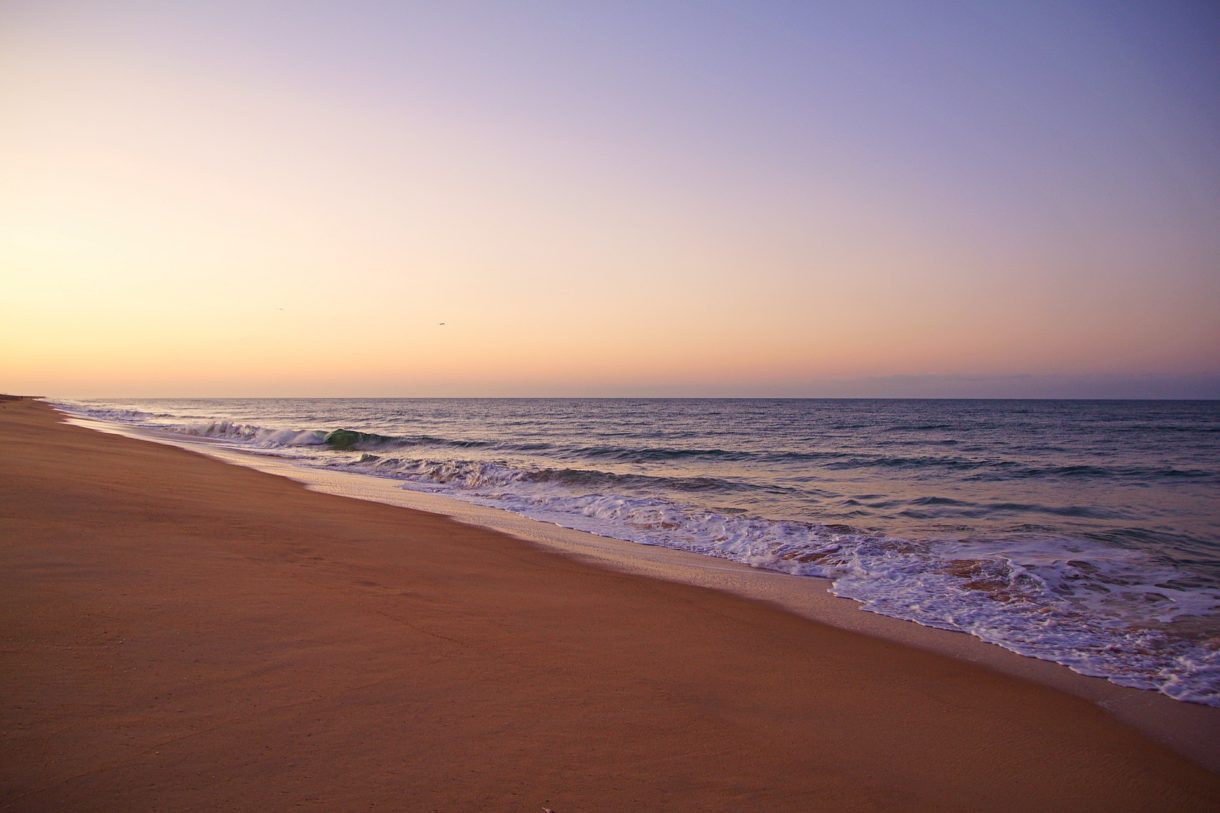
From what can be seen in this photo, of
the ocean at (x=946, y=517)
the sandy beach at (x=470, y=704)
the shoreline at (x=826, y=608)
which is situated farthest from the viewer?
the ocean at (x=946, y=517)

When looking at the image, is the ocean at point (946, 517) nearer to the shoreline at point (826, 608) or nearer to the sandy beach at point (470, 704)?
the shoreline at point (826, 608)

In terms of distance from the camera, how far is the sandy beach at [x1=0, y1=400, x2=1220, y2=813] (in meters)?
2.94

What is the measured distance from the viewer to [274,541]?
7672 millimetres

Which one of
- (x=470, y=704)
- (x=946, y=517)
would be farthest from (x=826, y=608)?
(x=946, y=517)

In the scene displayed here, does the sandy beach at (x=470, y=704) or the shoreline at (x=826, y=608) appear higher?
the sandy beach at (x=470, y=704)

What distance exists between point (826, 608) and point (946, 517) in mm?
7466

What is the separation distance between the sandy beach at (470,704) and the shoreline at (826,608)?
0.88 feet

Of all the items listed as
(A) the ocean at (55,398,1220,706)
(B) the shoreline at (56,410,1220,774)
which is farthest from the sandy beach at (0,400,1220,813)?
(A) the ocean at (55,398,1220,706)

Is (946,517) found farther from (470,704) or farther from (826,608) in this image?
(470,704)

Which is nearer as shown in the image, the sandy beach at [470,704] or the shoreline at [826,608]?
the sandy beach at [470,704]

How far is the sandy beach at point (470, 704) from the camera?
2.94 m

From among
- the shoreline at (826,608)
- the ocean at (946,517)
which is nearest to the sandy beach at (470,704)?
the shoreline at (826,608)

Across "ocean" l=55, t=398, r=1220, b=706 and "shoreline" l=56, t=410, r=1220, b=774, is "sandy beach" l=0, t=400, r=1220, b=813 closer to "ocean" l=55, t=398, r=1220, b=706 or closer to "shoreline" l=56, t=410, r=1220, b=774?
"shoreline" l=56, t=410, r=1220, b=774

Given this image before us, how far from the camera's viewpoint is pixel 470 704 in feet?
12.3
